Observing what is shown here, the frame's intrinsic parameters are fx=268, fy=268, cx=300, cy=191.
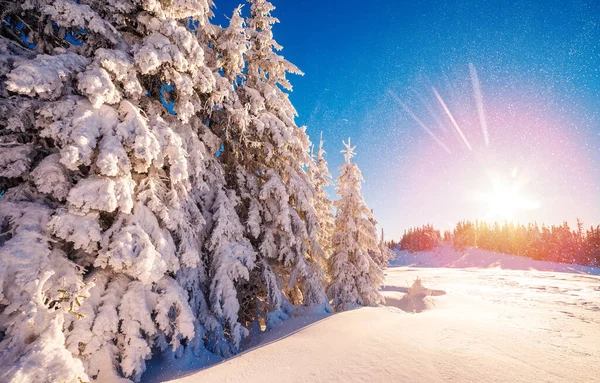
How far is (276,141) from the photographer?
32.1 ft

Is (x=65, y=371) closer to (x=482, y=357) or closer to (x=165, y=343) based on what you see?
(x=165, y=343)

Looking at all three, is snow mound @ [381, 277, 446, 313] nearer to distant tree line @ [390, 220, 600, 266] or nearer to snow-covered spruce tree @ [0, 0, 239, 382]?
snow-covered spruce tree @ [0, 0, 239, 382]

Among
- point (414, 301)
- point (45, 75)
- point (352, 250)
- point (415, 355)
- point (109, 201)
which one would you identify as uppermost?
point (45, 75)

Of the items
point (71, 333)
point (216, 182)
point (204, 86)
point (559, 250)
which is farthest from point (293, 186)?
point (559, 250)

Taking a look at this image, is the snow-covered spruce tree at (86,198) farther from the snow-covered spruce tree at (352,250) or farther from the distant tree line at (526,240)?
the distant tree line at (526,240)

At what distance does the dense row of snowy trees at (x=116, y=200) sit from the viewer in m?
4.36

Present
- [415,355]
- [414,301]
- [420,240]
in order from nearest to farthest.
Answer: [415,355], [414,301], [420,240]

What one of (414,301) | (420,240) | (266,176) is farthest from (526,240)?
(266,176)

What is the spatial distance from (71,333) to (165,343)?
80.3 inches

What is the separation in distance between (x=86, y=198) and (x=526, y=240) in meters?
109

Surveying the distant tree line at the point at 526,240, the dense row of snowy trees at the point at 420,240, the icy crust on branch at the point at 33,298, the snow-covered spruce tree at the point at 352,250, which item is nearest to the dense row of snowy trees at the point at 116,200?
the icy crust on branch at the point at 33,298

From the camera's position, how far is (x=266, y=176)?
1018 centimetres

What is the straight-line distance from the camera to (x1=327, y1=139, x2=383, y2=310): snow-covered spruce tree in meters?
14.4

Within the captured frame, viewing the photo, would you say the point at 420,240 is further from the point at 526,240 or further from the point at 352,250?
the point at 352,250
